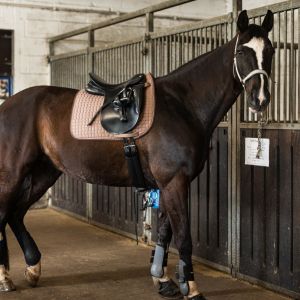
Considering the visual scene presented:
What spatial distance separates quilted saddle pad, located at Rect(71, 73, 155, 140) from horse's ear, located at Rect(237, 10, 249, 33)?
593 millimetres

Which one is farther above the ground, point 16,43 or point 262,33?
point 16,43

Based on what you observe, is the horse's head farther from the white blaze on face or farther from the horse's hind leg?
the horse's hind leg

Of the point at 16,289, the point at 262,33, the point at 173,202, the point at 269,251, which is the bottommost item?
the point at 16,289

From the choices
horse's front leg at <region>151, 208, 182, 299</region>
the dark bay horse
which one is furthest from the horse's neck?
horse's front leg at <region>151, 208, 182, 299</region>

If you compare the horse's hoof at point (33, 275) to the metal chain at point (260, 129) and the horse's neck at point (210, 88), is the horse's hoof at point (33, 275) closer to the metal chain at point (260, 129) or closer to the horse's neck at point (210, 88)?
the horse's neck at point (210, 88)

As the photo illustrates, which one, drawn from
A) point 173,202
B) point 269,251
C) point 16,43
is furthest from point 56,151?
point 16,43

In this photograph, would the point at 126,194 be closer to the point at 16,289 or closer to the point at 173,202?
the point at 16,289

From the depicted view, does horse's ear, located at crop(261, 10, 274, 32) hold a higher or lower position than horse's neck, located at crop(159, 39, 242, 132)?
higher

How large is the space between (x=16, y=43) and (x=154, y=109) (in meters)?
3.94

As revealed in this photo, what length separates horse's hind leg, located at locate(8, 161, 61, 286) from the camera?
10.8ft

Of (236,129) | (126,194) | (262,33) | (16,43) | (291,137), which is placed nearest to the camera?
(262,33)

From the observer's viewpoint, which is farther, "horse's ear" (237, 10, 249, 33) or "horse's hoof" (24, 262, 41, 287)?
"horse's hoof" (24, 262, 41, 287)

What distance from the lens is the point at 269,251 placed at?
10.8 ft

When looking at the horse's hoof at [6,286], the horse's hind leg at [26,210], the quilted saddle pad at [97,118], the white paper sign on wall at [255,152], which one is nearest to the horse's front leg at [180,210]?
the quilted saddle pad at [97,118]
